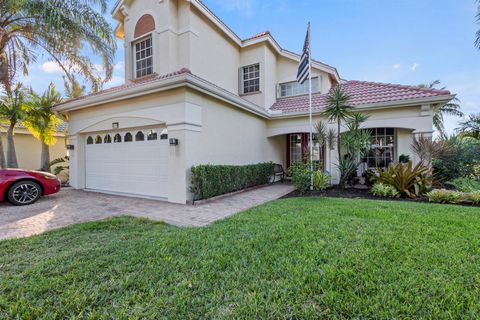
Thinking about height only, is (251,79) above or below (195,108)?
above

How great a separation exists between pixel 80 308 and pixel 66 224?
146 inches

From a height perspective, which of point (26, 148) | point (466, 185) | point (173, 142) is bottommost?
point (466, 185)

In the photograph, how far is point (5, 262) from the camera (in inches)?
122

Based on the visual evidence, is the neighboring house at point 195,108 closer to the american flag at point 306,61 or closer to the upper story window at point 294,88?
the upper story window at point 294,88

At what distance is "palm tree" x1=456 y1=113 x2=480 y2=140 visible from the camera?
9758 mm

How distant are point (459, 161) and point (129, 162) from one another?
13556 mm

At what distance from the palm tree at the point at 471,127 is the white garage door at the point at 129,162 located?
12.8 meters

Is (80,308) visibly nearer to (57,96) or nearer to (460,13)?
(57,96)

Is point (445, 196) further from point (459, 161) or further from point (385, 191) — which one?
point (459, 161)

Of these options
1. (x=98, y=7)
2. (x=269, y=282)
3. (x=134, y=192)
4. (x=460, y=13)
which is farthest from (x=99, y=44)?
(x=460, y=13)

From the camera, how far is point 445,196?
6.75 meters

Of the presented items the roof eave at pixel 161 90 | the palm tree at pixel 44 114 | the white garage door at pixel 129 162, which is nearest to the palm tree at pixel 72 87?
the palm tree at pixel 44 114

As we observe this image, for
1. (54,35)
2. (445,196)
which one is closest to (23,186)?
(54,35)

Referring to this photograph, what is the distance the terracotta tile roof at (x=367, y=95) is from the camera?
30.5ft
